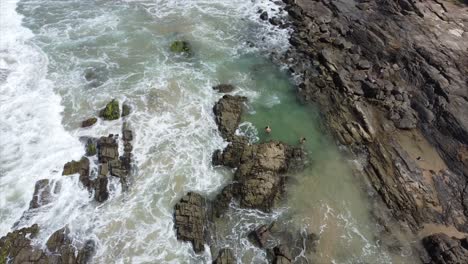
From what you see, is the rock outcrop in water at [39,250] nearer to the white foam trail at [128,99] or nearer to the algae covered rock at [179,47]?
the white foam trail at [128,99]

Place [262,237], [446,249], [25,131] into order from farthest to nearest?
1. [25,131]
2. [262,237]
3. [446,249]

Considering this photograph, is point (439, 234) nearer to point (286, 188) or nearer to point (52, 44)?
point (286, 188)

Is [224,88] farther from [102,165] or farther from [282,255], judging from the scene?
[282,255]

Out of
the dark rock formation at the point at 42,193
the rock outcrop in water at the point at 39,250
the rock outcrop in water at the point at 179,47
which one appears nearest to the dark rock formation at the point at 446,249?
the rock outcrop in water at the point at 39,250

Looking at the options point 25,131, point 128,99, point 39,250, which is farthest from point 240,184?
point 25,131

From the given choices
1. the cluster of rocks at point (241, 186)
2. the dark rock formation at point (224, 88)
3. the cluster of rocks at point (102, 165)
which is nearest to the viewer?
the cluster of rocks at point (241, 186)

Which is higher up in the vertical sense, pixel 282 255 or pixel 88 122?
pixel 88 122
